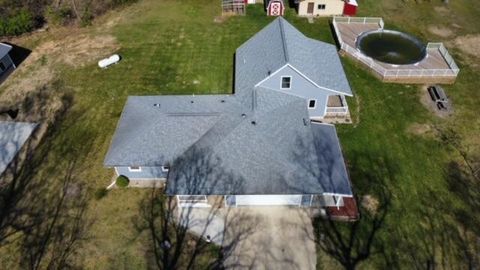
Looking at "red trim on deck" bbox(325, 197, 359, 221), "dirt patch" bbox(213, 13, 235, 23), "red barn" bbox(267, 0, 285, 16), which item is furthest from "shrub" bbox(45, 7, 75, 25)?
"red trim on deck" bbox(325, 197, 359, 221)

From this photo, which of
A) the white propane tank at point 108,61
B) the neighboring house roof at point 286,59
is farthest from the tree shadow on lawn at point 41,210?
the neighboring house roof at point 286,59

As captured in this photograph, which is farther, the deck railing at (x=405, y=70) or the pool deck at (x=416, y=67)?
the pool deck at (x=416, y=67)

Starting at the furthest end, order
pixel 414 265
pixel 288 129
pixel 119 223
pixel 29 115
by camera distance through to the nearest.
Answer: pixel 29 115, pixel 288 129, pixel 119 223, pixel 414 265

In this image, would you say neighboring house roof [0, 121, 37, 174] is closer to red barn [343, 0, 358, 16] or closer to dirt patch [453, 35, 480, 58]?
red barn [343, 0, 358, 16]

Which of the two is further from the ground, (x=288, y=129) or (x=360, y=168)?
(x=288, y=129)

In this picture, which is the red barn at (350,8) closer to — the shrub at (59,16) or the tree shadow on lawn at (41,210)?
the tree shadow on lawn at (41,210)

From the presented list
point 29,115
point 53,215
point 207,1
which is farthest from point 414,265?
point 207,1

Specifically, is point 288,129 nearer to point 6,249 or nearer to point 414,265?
point 414,265
